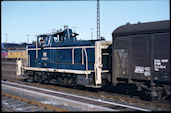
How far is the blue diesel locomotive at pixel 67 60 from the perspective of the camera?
45.7ft

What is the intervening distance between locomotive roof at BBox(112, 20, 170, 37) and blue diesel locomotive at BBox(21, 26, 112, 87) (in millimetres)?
1907

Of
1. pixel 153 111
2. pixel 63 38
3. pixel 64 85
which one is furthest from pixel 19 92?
pixel 153 111

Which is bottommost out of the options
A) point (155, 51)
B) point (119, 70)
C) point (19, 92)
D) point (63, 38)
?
point (19, 92)

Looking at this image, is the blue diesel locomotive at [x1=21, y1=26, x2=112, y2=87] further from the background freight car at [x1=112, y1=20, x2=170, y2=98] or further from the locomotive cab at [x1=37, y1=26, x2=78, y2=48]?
the background freight car at [x1=112, y1=20, x2=170, y2=98]

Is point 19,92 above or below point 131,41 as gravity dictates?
below

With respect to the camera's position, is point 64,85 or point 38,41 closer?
point 64,85

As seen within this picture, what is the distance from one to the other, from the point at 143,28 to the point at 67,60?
6294 millimetres

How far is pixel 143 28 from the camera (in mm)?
11125

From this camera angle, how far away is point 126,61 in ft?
38.8

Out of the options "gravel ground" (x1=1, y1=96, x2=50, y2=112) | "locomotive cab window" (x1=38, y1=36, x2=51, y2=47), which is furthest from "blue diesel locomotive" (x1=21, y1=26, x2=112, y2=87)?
"gravel ground" (x1=1, y1=96, x2=50, y2=112)

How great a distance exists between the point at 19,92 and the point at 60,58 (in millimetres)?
3678

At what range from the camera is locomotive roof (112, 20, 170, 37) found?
10338 millimetres

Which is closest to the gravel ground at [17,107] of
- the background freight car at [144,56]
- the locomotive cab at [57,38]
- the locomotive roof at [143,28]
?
the background freight car at [144,56]

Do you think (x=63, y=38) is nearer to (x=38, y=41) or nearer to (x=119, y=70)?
(x=38, y=41)
